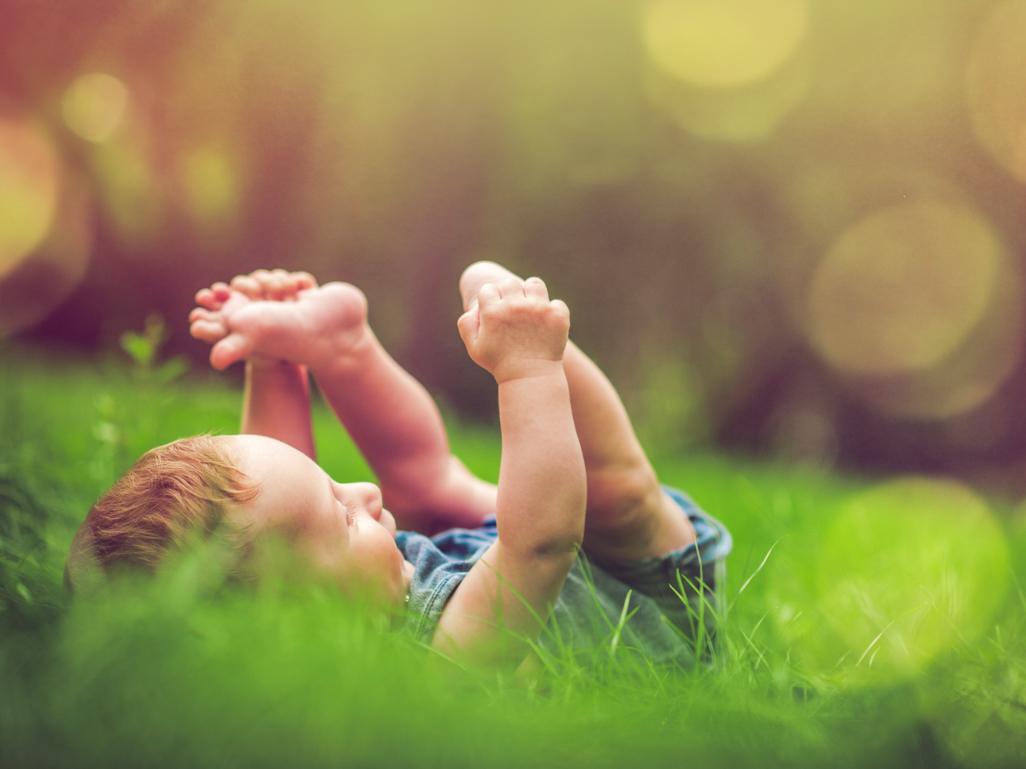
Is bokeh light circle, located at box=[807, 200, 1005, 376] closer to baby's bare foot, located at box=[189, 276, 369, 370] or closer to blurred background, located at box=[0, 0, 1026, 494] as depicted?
blurred background, located at box=[0, 0, 1026, 494]

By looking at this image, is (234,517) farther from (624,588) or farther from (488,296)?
(624,588)

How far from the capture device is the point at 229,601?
75 cm

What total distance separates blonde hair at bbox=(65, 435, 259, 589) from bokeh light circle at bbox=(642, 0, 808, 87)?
185 inches

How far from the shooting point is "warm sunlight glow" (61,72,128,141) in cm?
418

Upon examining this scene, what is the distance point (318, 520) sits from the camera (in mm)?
850

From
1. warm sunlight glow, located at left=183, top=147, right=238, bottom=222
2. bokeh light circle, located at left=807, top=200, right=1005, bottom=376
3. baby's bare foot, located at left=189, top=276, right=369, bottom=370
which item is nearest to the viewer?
baby's bare foot, located at left=189, top=276, right=369, bottom=370

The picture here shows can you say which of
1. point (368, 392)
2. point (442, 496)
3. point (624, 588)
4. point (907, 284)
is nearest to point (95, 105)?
point (368, 392)

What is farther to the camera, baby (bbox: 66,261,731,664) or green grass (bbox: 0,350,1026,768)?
baby (bbox: 66,261,731,664)

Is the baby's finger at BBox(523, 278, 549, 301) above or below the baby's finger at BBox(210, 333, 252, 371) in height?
above

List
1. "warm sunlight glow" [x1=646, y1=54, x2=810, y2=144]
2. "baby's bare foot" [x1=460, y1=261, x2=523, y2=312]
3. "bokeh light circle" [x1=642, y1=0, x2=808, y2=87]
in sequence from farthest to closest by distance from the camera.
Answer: "warm sunlight glow" [x1=646, y1=54, x2=810, y2=144] < "bokeh light circle" [x1=642, y1=0, x2=808, y2=87] < "baby's bare foot" [x1=460, y1=261, x2=523, y2=312]

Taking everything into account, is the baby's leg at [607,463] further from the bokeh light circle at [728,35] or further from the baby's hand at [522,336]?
the bokeh light circle at [728,35]

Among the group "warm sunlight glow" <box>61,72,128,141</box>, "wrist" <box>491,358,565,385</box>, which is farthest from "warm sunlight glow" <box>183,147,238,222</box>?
"wrist" <box>491,358,565,385</box>

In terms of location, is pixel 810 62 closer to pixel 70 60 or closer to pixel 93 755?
pixel 70 60

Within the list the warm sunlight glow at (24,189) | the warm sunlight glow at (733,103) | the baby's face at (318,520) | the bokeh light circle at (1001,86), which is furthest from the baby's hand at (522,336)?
the warm sunlight glow at (733,103)
